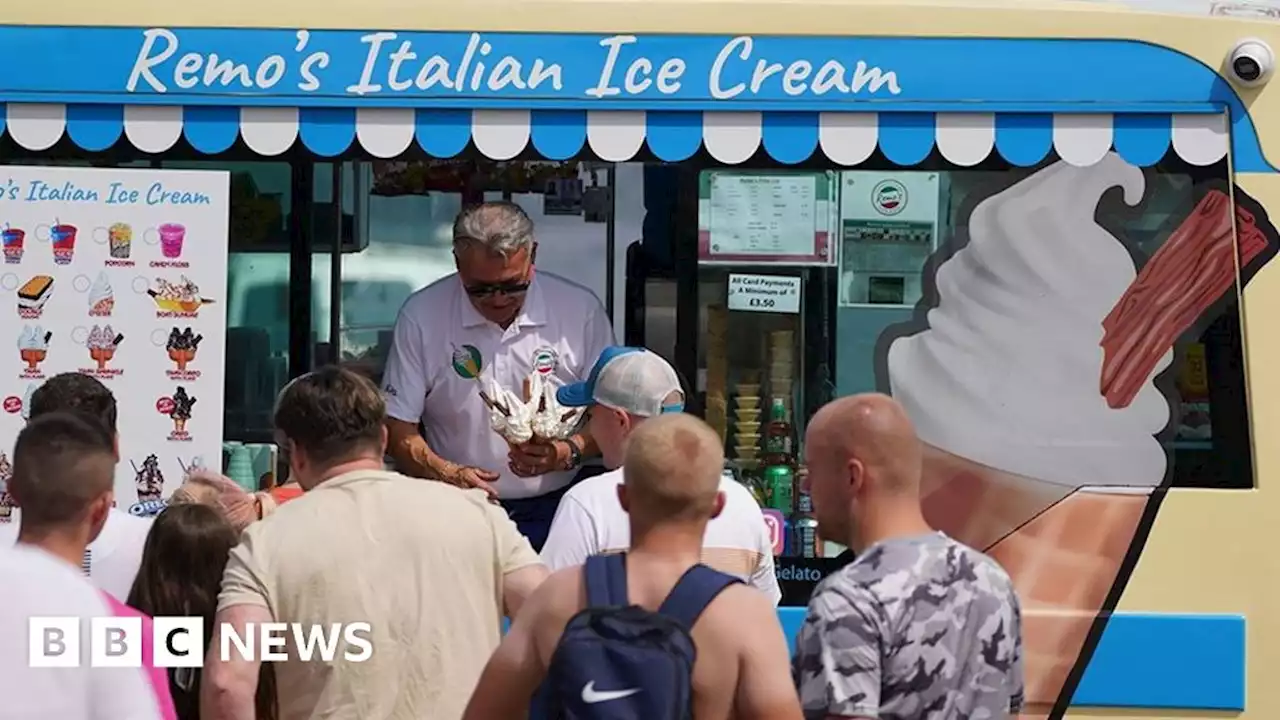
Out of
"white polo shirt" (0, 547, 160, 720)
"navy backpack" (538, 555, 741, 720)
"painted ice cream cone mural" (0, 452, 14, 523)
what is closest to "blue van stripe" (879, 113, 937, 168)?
"navy backpack" (538, 555, 741, 720)

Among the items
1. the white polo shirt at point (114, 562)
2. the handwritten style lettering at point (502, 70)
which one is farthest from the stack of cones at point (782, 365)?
the white polo shirt at point (114, 562)

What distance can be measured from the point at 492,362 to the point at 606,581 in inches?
93.9

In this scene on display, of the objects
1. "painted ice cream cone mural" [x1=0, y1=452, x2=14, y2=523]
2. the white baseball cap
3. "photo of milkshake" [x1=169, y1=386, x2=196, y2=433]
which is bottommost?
"painted ice cream cone mural" [x1=0, y1=452, x2=14, y2=523]

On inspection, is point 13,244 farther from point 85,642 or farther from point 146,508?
point 85,642

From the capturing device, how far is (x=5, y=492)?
5.16 meters

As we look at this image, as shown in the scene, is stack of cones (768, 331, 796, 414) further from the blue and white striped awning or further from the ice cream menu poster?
the ice cream menu poster

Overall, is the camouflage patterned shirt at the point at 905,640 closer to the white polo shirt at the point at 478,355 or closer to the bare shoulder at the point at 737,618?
the bare shoulder at the point at 737,618

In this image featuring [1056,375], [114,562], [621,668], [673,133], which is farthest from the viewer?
[1056,375]

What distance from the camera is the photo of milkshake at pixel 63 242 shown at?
5.07 meters

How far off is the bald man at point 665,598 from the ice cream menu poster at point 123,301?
234cm

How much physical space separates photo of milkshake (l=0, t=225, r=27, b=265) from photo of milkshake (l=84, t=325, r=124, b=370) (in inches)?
12.0

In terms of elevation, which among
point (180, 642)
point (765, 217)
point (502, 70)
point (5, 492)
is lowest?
point (180, 642)

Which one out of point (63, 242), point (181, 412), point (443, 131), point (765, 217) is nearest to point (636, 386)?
point (765, 217)

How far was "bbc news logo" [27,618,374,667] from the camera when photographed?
2.87 metres
